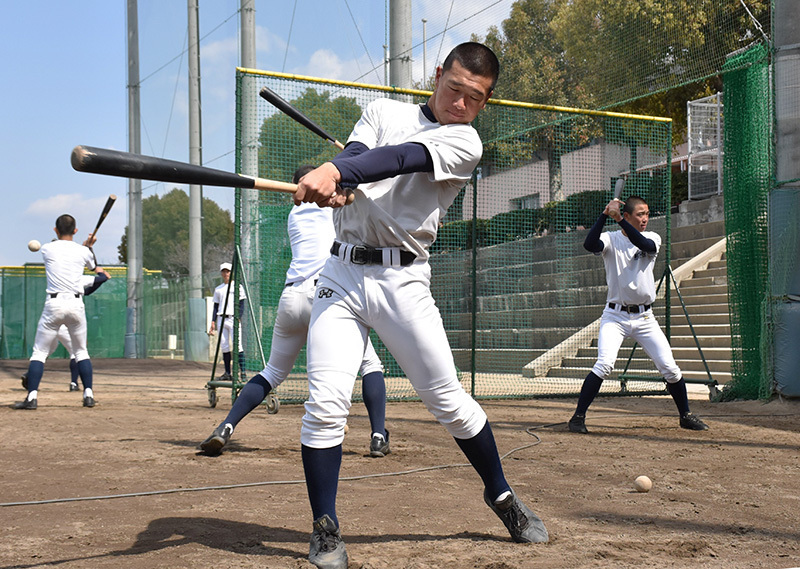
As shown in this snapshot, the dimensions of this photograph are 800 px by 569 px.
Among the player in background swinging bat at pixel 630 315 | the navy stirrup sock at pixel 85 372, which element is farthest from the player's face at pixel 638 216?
the navy stirrup sock at pixel 85 372

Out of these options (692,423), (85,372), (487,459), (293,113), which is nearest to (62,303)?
(85,372)

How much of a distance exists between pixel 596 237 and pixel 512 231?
3.70 metres

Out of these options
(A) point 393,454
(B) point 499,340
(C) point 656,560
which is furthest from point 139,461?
(B) point 499,340

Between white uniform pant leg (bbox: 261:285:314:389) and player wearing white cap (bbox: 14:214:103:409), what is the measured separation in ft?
Result: 14.5

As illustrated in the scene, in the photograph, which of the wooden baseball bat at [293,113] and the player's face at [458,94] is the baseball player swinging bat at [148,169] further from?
the wooden baseball bat at [293,113]

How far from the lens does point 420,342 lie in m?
3.36

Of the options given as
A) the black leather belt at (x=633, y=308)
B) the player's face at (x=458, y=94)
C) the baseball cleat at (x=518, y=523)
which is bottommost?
the baseball cleat at (x=518, y=523)

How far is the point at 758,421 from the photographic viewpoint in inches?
317

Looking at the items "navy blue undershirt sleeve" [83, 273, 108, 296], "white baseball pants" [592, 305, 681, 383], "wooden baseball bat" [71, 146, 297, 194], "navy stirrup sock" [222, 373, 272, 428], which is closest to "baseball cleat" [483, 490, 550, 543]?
"wooden baseball bat" [71, 146, 297, 194]

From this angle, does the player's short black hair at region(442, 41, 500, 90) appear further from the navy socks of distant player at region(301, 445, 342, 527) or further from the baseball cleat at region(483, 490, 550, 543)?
the baseball cleat at region(483, 490, 550, 543)

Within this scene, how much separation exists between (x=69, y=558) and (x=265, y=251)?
6681mm

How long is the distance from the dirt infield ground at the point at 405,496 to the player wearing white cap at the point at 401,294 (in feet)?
1.16

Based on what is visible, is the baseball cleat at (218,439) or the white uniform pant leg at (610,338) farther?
the white uniform pant leg at (610,338)

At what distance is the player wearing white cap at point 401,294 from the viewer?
3.24 metres
